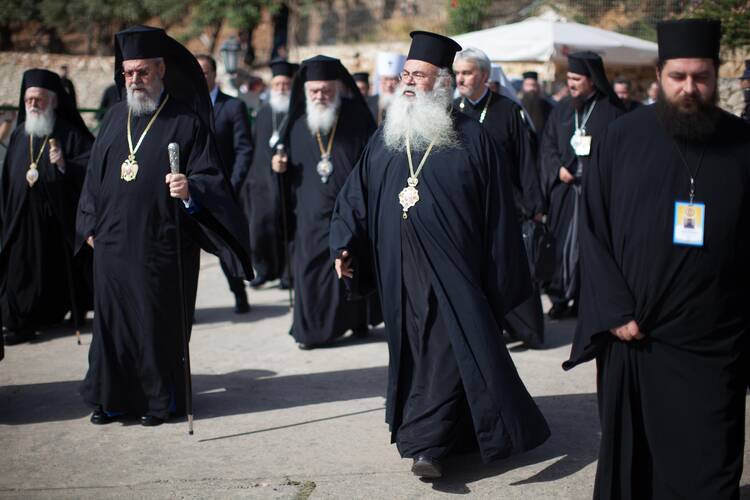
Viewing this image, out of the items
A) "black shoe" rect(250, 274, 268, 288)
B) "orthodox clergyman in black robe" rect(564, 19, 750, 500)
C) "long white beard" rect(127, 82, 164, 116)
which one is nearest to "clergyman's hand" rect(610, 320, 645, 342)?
"orthodox clergyman in black robe" rect(564, 19, 750, 500)

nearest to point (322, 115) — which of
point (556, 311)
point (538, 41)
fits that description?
point (556, 311)

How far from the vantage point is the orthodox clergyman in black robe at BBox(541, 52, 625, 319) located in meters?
8.31

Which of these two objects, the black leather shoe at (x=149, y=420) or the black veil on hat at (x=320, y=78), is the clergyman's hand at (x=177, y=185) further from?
the black veil on hat at (x=320, y=78)

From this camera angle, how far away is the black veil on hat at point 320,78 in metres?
7.61

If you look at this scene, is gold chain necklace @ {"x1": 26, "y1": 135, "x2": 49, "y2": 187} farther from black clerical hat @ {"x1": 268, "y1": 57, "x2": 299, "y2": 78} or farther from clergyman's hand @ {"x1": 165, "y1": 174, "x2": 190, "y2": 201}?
clergyman's hand @ {"x1": 165, "y1": 174, "x2": 190, "y2": 201}

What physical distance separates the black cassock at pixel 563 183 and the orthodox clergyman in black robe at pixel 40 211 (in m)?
4.30

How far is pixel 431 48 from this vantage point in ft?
16.2

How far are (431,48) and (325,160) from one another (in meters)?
2.90

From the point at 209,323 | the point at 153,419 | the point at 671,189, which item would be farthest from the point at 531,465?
the point at 209,323

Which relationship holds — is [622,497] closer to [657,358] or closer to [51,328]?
[657,358]

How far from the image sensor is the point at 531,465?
4848 millimetres

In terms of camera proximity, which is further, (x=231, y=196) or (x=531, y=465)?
(x=231, y=196)

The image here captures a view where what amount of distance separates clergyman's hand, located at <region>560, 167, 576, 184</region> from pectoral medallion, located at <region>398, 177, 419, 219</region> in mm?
4104

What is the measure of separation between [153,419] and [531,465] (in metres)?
2.29
